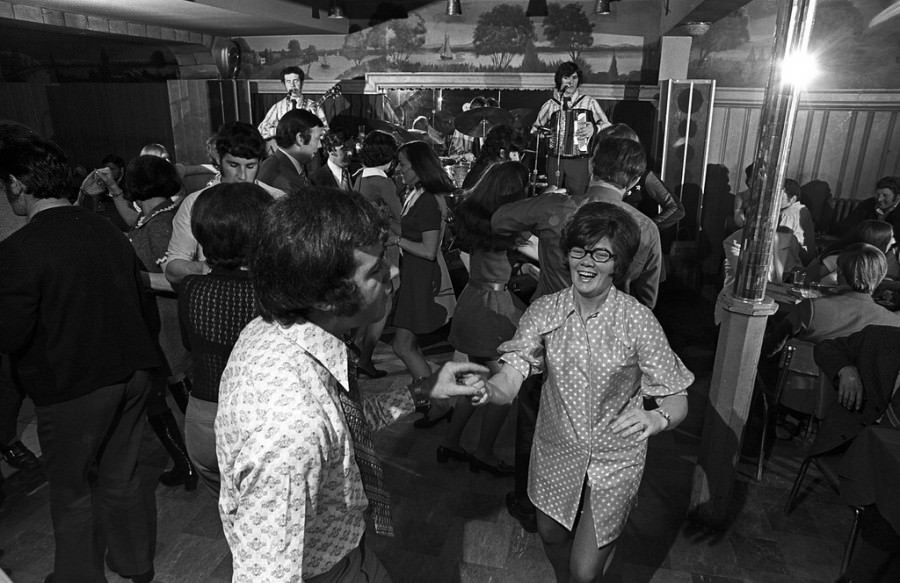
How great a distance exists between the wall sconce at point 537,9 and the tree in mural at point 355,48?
9.57ft

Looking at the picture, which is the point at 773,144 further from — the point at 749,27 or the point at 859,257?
the point at 749,27

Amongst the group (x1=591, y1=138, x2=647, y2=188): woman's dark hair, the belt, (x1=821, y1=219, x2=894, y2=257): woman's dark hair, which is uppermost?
(x1=591, y1=138, x2=647, y2=188): woman's dark hair

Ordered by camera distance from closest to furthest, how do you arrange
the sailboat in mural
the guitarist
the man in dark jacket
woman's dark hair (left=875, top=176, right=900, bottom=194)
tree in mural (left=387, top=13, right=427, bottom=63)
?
the man in dark jacket → woman's dark hair (left=875, top=176, right=900, bottom=194) → the guitarist → the sailboat in mural → tree in mural (left=387, top=13, right=427, bottom=63)

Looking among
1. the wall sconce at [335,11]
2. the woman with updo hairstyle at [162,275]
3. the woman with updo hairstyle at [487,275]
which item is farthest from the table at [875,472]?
the wall sconce at [335,11]

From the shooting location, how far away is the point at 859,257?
3008 mm

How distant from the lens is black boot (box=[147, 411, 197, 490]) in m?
3.14

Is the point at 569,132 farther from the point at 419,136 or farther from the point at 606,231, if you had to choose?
the point at 606,231

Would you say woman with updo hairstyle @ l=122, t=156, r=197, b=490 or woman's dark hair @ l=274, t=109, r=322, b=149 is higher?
woman's dark hair @ l=274, t=109, r=322, b=149

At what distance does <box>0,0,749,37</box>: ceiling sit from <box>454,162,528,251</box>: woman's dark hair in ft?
12.3

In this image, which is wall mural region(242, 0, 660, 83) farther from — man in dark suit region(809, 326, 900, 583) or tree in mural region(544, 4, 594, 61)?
man in dark suit region(809, 326, 900, 583)

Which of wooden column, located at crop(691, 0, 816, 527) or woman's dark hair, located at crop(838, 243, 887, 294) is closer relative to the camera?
wooden column, located at crop(691, 0, 816, 527)

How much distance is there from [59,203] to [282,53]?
950cm

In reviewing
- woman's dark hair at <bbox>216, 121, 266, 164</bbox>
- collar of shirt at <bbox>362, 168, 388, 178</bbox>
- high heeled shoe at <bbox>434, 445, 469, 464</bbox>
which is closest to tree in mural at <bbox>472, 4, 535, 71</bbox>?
collar of shirt at <bbox>362, 168, 388, 178</bbox>

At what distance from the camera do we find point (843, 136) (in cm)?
704
